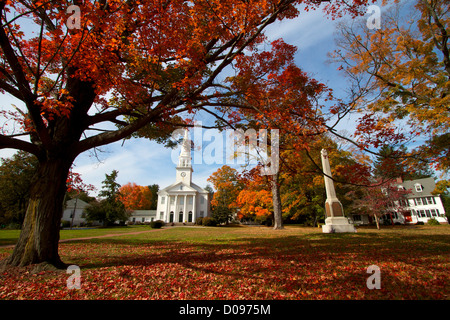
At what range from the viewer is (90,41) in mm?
5555

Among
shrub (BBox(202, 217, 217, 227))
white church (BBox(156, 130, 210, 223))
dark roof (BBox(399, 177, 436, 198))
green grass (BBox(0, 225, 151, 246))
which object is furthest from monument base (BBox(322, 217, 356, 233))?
white church (BBox(156, 130, 210, 223))

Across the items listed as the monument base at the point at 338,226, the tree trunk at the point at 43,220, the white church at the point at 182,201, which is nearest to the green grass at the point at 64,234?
the tree trunk at the point at 43,220

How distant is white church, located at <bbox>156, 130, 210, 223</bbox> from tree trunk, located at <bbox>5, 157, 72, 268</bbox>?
4394 cm

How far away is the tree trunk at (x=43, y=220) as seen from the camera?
496 centimetres

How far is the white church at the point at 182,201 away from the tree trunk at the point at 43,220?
43944 mm

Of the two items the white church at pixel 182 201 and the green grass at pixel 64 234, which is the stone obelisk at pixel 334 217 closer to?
the green grass at pixel 64 234

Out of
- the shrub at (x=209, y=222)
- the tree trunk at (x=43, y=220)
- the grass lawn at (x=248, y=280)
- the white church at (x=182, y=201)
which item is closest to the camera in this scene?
the grass lawn at (x=248, y=280)

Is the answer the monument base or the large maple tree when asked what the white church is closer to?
the monument base

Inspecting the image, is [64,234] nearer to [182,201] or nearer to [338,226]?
[338,226]

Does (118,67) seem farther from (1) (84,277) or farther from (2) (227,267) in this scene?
(2) (227,267)

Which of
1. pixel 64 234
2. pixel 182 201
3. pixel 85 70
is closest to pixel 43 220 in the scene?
pixel 85 70

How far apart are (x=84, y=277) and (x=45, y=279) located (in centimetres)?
73

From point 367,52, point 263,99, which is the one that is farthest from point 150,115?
point 367,52

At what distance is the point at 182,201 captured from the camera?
52531 millimetres
